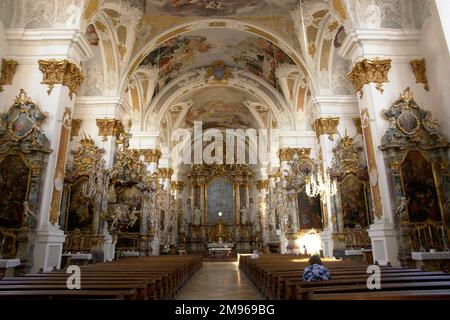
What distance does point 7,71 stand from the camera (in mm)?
8102

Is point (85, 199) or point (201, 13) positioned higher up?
point (201, 13)

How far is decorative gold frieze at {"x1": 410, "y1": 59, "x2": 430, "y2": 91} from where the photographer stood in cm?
818

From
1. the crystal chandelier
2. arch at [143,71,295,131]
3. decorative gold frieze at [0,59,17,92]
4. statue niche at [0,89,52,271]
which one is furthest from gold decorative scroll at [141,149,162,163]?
statue niche at [0,89,52,271]

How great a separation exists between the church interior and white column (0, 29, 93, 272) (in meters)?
0.04

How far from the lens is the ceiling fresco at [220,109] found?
2188 centimetres

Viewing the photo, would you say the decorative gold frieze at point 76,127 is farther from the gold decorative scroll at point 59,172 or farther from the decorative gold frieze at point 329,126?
the decorative gold frieze at point 329,126

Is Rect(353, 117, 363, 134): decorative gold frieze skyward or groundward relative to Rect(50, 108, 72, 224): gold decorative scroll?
skyward

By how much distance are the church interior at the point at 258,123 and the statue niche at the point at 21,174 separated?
1.2 inches

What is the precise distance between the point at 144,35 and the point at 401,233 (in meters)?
12.0

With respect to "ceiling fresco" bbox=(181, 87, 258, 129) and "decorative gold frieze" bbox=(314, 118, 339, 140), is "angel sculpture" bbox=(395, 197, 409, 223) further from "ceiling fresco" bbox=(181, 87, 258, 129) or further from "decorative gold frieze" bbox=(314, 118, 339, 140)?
"ceiling fresco" bbox=(181, 87, 258, 129)

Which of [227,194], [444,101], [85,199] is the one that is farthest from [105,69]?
[227,194]
